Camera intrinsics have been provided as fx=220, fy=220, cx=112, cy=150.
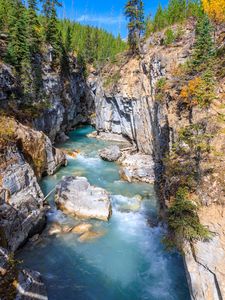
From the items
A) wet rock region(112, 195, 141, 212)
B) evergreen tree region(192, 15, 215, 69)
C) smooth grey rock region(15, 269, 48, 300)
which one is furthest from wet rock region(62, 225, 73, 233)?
evergreen tree region(192, 15, 215, 69)

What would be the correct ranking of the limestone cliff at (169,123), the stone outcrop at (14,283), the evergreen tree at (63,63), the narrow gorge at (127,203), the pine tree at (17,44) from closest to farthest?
the stone outcrop at (14,283) < the limestone cliff at (169,123) < the narrow gorge at (127,203) < the pine tree at (17,44) < the evergreen tree at (63,63)

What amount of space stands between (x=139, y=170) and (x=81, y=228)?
29.9 ft

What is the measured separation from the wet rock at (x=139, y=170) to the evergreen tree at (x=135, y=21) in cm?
1960

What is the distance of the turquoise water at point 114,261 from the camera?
33.4 feet

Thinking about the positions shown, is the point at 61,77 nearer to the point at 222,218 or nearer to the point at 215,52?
the point at 215,52

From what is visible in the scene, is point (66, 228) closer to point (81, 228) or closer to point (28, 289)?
point (81, 228)

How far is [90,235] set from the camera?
1354cm

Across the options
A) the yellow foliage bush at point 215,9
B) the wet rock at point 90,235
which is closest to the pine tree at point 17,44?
the wet rock at point 90,235

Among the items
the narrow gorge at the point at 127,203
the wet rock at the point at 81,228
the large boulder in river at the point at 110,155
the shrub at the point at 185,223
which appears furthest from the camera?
the large boulder in river at the point at 110,155

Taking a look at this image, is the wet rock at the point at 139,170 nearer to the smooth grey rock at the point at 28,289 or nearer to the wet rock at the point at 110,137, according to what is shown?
the wet rock at the point at 110,137

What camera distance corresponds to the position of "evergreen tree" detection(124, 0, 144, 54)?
3350 centimetres

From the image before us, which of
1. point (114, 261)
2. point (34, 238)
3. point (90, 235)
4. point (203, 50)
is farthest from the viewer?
point (203, 50)

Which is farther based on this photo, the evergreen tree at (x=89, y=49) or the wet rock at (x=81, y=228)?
the evergreen tree at (x=89, y=49)

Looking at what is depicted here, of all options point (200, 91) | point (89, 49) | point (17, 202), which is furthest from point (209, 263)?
point (89, 49)
